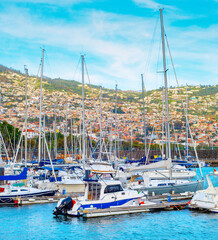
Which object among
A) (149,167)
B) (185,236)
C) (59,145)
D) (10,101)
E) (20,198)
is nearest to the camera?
(185,236)

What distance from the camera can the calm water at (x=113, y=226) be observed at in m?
18.0

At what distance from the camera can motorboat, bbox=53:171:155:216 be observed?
21786 mm

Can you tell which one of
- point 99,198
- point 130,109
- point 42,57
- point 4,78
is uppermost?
point 4,78

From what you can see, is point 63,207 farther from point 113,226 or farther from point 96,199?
point 113,226

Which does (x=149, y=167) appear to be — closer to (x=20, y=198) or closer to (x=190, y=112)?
(x=20, y=198)

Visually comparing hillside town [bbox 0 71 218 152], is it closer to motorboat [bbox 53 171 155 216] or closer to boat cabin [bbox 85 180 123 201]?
motorboat [bbox 53 171 155 216]

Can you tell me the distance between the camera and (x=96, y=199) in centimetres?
2234

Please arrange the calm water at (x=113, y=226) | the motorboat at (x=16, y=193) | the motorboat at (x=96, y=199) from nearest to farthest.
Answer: the calm water at (x=113, y=226) → the motorboat at (x=96, y=199) → the motorboat at (x=16, y=193)

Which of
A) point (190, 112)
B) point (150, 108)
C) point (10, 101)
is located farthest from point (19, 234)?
point (190, 112)

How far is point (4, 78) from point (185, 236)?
7538 inches

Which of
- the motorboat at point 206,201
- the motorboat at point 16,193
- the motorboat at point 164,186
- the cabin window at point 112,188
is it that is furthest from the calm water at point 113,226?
the motorboat at point 164,186

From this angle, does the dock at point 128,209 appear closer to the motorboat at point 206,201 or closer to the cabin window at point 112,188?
the cabin window at point 112,188

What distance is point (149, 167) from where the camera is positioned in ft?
95.3

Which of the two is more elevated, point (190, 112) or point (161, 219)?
point (190, 112)
